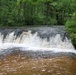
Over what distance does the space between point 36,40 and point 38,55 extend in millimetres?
3661

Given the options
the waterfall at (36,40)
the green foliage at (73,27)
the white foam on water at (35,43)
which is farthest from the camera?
the waterfall at (36,40)

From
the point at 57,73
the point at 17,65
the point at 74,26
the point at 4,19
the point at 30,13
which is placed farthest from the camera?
the point at 30,13

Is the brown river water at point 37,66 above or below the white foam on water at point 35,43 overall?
above

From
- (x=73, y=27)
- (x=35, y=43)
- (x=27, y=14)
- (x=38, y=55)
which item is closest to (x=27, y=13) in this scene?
(x=27, y=14)

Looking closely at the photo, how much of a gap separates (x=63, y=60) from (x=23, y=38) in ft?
19.4

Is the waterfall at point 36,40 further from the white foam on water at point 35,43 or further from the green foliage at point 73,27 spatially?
the green foliage at point 73,27

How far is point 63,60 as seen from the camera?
1021 centimetres

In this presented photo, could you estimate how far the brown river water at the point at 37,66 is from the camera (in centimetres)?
827

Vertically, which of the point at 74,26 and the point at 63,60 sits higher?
the point at 74,26

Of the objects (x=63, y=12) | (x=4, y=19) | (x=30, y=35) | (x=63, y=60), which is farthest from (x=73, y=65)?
(x=63, y=12)

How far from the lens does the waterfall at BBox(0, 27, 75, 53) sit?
44.8 feet

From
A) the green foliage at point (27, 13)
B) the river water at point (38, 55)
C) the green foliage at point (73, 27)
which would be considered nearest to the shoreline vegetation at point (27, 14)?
the green foliage at point (27, 13)

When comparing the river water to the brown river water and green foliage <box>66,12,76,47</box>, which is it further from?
green foliage <box>66,12,76,47</box>

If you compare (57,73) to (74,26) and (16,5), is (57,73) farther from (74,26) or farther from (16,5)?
(16,5)
